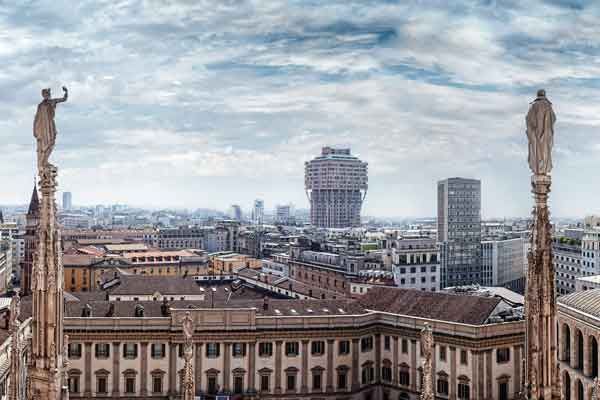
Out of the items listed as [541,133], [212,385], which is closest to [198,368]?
[212,385]

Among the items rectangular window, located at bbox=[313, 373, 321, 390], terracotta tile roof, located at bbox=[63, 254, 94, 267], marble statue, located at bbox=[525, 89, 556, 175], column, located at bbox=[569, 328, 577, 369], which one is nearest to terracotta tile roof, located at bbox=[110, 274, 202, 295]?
rectangular window, located at bbox=[313, 373, 321, 390]

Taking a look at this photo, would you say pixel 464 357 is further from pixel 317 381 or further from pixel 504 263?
pixel 504 263

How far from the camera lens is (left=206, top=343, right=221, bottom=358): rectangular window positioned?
47.8 meters

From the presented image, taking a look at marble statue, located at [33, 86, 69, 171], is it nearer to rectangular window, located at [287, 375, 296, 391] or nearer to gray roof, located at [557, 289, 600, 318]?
gray roof, located at [557, 289, 600, 318]

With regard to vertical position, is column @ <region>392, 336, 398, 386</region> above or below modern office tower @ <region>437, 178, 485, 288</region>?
below

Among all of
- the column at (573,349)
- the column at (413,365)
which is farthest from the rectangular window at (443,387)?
the column at (573,349)

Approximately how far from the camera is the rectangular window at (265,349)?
1900 inches

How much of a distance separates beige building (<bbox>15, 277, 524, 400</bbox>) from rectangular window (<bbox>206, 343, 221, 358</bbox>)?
7cm

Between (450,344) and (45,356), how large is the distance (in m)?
39.4

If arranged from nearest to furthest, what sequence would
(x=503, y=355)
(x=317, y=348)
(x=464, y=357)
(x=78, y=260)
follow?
(x=464, y=357) → (x=503, y=355) → (x=317, y=348) → (x=78, y=260)

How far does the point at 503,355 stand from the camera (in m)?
46.2

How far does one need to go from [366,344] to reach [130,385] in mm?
16818

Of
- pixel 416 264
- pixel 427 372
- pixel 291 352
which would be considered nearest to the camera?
pixel 427 372

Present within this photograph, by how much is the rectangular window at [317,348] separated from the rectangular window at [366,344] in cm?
299
